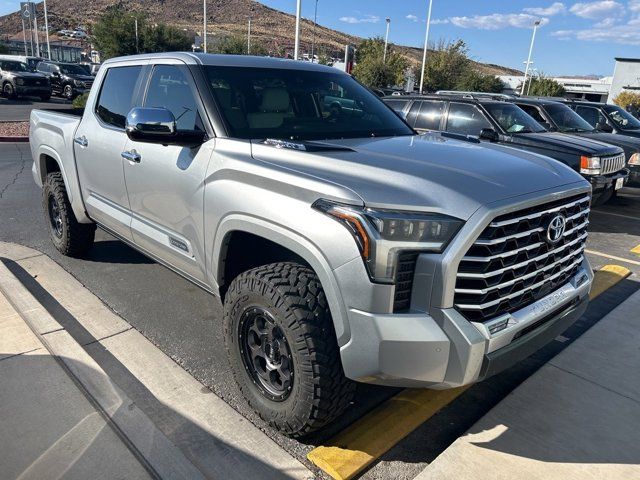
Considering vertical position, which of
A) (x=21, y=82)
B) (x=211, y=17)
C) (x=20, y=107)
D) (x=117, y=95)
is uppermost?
(x=211, y=17)

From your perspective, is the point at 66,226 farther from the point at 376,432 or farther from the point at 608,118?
the point at 608,118

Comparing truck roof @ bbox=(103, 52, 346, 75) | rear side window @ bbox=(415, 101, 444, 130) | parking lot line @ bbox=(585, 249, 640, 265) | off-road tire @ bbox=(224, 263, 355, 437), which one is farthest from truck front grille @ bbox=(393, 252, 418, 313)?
rear side window @ bbox=(415, 101, 444, 130)

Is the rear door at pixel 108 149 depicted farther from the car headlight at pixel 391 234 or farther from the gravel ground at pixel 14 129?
→ the gravel ground at pixel 14 129

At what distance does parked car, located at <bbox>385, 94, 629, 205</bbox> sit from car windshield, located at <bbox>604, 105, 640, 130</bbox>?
416cm

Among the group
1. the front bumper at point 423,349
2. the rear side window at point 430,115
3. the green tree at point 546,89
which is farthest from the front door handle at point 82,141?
the green tree at point 546,89

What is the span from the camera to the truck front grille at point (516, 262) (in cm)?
216

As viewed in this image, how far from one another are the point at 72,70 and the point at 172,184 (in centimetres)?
2697

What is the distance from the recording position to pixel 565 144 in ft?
23.7

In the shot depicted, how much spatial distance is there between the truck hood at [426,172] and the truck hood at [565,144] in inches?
182

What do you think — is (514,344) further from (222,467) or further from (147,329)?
(147,329)

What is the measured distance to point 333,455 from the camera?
251cm

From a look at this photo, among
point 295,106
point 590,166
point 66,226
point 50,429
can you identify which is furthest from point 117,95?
point 590,166

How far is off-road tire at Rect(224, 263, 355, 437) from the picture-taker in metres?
2.30

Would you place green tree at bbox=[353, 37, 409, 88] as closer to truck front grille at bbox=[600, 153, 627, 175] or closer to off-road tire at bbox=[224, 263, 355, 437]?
truck front grille at bbox=[600, 153, 627, 175]
